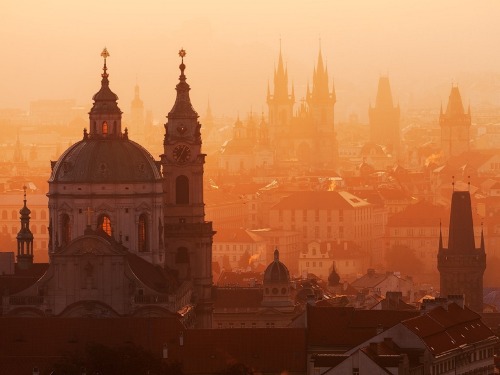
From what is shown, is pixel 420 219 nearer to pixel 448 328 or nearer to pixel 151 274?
pixel 151 274

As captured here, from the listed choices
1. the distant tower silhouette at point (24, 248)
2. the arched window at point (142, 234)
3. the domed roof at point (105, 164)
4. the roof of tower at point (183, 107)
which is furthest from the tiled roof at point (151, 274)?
the roof of tower at point (183, 107)

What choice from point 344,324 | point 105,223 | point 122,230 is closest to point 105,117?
point 105,223

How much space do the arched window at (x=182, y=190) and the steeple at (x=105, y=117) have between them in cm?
443

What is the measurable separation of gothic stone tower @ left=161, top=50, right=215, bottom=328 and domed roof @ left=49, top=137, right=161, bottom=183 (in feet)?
16.4

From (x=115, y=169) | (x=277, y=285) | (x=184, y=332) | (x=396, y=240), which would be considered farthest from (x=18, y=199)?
(x=184, y=332)

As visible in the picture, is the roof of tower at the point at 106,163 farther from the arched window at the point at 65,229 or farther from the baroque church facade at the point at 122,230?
the arched window at the point at 65,229

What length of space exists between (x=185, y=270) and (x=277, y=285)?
24.7ft

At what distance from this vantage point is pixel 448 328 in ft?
281

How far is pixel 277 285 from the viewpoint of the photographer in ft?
351

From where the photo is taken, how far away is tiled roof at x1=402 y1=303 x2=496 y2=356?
8269cm

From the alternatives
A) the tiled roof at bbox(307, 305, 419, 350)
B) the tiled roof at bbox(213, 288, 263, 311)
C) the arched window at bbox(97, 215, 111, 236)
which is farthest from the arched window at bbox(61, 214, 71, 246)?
the tiled roof at bbox(213, 288, 263, 311)

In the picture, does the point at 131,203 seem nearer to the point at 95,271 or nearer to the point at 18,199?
the point at 95,271

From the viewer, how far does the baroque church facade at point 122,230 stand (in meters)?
91.1

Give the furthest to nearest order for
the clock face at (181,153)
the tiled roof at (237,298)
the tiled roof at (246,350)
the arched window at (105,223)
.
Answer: the tiled roof at (237,298), the clock face at (181,153), the arched window at (105,223), the tiled roof at (246,350)
